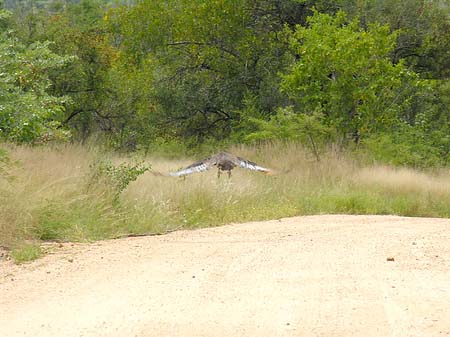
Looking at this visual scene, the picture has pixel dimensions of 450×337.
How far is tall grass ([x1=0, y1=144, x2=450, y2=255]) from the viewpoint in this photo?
9.71 m

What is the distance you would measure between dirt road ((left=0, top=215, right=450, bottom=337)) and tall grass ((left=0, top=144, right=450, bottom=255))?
802 mm

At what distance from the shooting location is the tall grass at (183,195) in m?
9.71

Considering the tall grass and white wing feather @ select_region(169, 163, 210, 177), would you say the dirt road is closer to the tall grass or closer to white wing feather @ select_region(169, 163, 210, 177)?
the tall grass

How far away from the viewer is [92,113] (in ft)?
77.6

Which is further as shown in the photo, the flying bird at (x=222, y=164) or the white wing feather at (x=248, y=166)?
the white wing feather at (x=248, y=166)

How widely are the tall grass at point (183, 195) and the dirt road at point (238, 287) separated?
802 millimetres

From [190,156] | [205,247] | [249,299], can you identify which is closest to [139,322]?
[249,299]

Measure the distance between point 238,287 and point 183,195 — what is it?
554 cm

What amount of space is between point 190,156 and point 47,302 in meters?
16.7

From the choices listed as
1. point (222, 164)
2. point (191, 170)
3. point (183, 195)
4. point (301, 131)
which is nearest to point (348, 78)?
point (301, 131)

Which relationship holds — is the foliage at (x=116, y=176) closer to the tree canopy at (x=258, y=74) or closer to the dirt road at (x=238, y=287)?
the dirt road at (x=238, y=287)

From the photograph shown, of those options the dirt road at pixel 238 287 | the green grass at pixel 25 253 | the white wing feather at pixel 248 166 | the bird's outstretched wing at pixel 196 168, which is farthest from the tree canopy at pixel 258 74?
the green grass at pixel 25 253

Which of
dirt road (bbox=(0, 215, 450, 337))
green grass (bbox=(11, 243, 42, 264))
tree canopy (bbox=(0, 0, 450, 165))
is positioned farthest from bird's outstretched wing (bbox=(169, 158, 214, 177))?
green grass (bbox=(11, 243, 42, 264))

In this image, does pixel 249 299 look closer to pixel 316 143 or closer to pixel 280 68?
pixel 316 143
